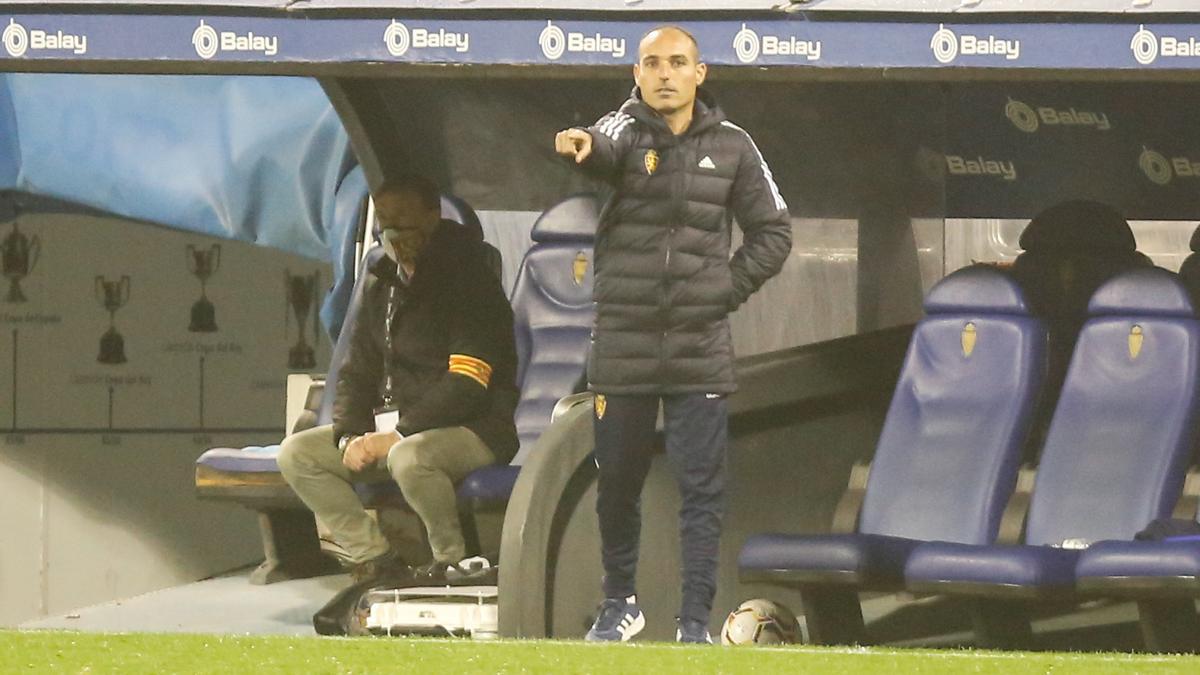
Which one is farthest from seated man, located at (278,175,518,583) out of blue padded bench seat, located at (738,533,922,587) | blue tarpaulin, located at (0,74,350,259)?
blue tarpaulin, located at (0,74,350,259)

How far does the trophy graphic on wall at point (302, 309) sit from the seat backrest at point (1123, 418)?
4.89 meters

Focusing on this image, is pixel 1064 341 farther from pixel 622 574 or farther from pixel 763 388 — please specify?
pixel 622 574

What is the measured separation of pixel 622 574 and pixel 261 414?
19.0 feet

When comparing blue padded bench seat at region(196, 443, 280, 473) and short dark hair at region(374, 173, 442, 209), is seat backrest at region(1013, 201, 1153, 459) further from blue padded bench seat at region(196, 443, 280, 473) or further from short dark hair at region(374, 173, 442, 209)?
blue padded bench seat at region(196, 443, 280, 473)

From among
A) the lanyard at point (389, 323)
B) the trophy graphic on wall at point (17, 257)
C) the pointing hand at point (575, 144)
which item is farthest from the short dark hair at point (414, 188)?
the trophy graphic on wall at point (17, 257)

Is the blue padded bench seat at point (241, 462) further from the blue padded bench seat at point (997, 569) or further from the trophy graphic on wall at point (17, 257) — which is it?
the blue padded bench seat at point (997, 569)

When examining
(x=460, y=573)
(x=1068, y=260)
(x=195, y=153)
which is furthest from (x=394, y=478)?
(x=195, y=153)

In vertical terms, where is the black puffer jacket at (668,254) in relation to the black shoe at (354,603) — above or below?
above

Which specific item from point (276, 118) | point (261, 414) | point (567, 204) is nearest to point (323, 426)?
point (567, 204)

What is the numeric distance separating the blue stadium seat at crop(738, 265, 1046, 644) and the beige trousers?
134 cm

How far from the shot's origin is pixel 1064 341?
9.57 metres

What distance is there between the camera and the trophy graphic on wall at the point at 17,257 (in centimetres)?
1351

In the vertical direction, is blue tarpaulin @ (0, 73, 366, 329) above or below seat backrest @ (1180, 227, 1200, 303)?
above

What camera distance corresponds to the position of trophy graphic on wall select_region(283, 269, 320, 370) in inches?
517
